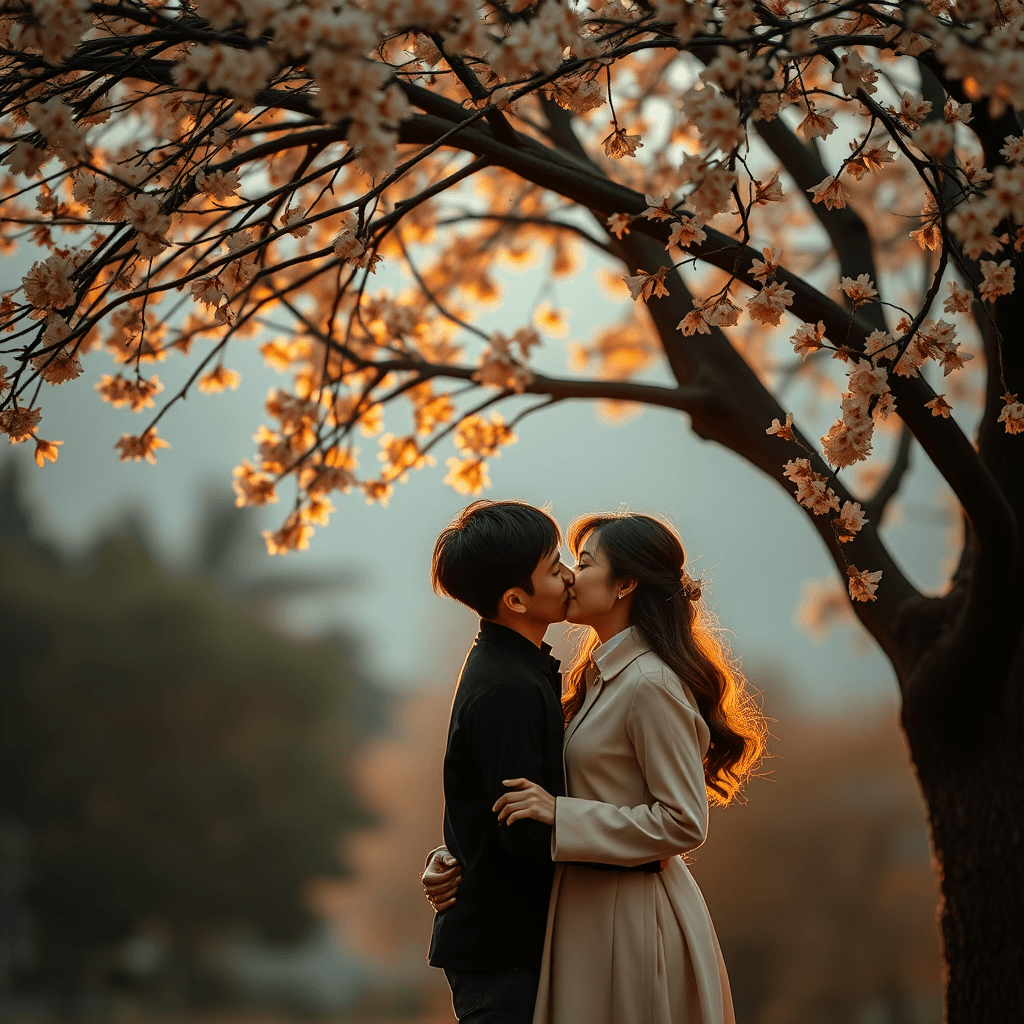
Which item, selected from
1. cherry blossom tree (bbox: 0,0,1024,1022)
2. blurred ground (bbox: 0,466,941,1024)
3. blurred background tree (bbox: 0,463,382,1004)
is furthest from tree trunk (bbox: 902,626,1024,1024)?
blurred background tree (bbox: 0,463,382,1004)

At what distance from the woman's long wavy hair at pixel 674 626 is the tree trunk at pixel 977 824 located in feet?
1.67

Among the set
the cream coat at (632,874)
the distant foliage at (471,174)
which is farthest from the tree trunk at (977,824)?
the cream coat at (632,874)

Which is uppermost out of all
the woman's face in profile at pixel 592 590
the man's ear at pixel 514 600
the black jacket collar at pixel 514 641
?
the woman's face in profile at pixel 592 590

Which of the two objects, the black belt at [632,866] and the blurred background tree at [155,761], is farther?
the blurred background tree at [155,761]

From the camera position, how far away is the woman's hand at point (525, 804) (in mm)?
1370

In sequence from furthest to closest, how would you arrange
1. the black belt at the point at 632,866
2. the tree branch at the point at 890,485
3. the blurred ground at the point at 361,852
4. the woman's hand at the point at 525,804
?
the blurred ground at the point at 361,852 < the tree branch at the point at 890,485 < the black belt at the point at 632,866 < the woman's hand at the point at 525,804

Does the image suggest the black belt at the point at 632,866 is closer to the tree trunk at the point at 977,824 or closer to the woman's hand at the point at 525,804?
the woman's hand at the point at 525,804

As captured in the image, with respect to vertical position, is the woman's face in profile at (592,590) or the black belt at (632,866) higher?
the woman's face in profile at (592,590)

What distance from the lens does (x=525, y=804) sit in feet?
4.51

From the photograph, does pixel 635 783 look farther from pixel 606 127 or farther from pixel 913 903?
pixel 913 903

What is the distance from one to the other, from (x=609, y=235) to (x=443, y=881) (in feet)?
4.87

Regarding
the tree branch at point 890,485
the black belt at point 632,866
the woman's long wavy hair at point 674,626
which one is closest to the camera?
the black belt at point 632,866

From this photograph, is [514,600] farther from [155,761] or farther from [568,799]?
[155,761]

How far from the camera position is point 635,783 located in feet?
5.03
